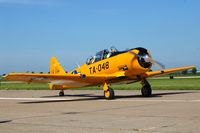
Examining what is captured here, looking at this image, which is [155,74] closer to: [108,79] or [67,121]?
[108,79]

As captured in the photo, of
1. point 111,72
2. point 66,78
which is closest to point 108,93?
point 111,72

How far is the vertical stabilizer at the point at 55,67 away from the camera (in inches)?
1109

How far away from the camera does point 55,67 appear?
28.6m

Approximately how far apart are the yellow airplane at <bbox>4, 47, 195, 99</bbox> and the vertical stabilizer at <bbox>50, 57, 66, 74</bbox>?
5.16 metres

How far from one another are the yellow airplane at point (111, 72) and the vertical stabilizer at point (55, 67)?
5164mm

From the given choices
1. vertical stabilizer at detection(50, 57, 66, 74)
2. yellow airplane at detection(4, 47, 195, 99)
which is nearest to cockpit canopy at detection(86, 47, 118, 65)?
yellow airplane at detection(4, 47, 195, 99)

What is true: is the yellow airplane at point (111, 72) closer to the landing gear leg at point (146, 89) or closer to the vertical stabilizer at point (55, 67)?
the landing gear leg at point (146, 89)

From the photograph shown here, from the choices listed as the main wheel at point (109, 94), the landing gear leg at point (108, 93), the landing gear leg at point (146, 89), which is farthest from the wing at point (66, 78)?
the landing gear leg at point (146, 89)

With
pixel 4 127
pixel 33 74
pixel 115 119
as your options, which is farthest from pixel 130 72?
pixel 4 127

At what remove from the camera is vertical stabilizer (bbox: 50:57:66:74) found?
28.2 meters

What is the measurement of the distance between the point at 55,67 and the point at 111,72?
810 centimetres

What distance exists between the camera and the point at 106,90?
20.9 meters

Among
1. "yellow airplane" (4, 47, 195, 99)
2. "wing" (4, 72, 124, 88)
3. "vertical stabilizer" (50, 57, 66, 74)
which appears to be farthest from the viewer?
"vertical stabilizer" (50, 57, 66, 74)

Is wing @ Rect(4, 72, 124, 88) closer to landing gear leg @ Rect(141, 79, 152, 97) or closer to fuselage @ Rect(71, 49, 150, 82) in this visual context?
fuselage @ Rect(71, 49, 150, 82)
